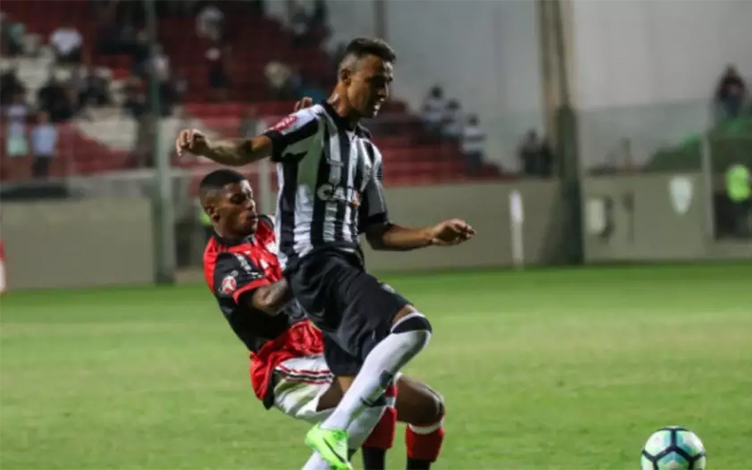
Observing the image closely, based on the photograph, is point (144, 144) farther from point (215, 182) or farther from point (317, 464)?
point (317, 464)

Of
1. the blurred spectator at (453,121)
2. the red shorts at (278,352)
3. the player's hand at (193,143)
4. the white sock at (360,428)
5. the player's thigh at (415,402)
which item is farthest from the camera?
the blurred spectator at (453,121)

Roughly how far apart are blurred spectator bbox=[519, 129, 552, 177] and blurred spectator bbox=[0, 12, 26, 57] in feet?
30.2

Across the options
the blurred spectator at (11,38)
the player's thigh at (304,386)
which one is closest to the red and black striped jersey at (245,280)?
the player's thigh at (304,386)

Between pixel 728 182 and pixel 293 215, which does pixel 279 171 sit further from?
pixel 728 182

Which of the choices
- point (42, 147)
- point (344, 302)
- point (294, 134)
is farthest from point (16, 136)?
point (344, 302)

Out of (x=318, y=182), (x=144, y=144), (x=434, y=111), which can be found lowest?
(x=318, y=182)

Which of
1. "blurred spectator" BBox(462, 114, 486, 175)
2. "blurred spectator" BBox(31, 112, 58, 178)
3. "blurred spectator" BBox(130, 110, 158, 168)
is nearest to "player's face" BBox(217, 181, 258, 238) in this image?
"blurred spectator" BBox(31, 112, 58, 178)

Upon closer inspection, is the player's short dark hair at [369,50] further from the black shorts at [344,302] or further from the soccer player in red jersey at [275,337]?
the soccer player in red jersey at [275,337]

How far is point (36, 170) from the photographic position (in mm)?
26125

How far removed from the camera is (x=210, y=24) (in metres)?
32.8

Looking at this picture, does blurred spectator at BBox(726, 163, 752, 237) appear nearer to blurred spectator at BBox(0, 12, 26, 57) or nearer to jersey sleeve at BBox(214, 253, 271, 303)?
blurred spectator at BBox(0, 12, 26, 57)

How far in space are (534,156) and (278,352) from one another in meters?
22.5

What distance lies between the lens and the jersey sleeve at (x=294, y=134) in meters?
6.13

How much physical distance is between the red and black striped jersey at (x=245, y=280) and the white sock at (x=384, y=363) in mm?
770
